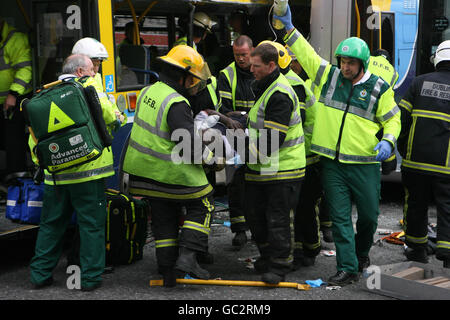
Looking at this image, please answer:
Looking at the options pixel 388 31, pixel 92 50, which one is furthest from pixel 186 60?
pixel 388 31

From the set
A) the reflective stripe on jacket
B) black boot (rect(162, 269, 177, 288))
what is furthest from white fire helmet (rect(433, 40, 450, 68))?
black boot (rect(162, 269, 177, 288))

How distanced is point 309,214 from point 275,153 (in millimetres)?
869

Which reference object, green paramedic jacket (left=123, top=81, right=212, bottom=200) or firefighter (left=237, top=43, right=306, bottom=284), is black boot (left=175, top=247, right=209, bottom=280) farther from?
firefighter (left=237, top=43, right=306, bottom=284)

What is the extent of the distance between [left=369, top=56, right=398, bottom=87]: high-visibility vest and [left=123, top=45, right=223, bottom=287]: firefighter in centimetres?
231

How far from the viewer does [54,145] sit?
469 cm

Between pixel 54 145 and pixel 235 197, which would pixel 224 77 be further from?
pixel 54 145

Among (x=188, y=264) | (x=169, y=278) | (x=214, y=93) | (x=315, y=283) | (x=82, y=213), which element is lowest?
(x=315, y=283)

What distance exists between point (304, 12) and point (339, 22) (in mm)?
816

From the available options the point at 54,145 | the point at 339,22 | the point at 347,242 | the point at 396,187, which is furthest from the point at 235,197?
the point at 396,187

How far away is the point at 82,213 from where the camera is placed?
16.1 ft

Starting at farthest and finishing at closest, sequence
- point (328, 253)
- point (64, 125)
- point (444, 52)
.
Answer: point (328, 253) < point (444, 52) < point (64, 125)

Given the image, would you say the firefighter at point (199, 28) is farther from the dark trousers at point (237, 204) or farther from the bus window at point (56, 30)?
the dark trousers at point (237, 204)

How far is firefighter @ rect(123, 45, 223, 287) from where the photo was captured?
472cm

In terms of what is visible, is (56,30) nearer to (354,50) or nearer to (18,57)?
(18,57)
